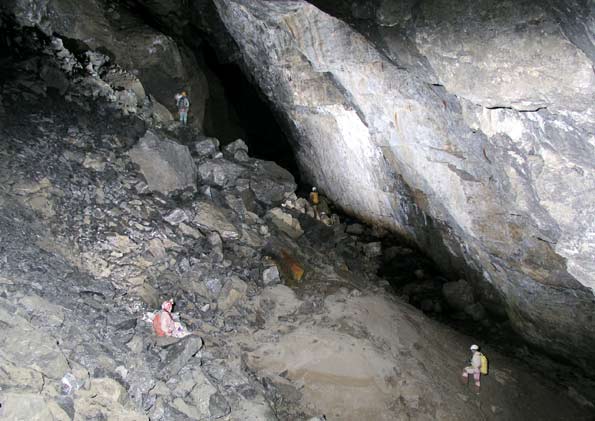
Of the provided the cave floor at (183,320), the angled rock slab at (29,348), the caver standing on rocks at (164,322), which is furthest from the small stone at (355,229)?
the angled rock slab at (29,348)

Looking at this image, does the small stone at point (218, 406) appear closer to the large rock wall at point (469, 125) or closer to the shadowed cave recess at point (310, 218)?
the shadowed cave recess at point (310, 218)

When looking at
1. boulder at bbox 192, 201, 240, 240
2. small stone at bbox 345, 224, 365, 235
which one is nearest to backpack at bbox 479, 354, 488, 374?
boulder at bbox 192, 201, 240, 240

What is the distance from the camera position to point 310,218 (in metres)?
11.2

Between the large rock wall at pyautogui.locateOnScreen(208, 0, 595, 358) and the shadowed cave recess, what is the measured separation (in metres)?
0.03

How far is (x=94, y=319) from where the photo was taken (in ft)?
19.6

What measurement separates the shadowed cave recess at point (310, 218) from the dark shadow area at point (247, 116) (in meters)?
1.22

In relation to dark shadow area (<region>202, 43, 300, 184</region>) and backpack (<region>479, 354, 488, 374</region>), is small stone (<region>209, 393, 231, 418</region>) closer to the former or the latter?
backpack (<region>479, 354, 488, 374</region>)

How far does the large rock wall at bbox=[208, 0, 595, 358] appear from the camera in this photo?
5.11m

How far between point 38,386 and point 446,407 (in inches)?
204

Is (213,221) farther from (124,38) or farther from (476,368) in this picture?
(124,38)

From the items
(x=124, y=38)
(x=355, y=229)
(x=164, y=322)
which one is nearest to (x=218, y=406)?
(x=164, y=322)

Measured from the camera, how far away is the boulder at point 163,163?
930 cm

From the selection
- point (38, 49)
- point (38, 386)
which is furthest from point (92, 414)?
point (38, 49)

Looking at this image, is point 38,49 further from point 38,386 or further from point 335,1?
point 38,386
